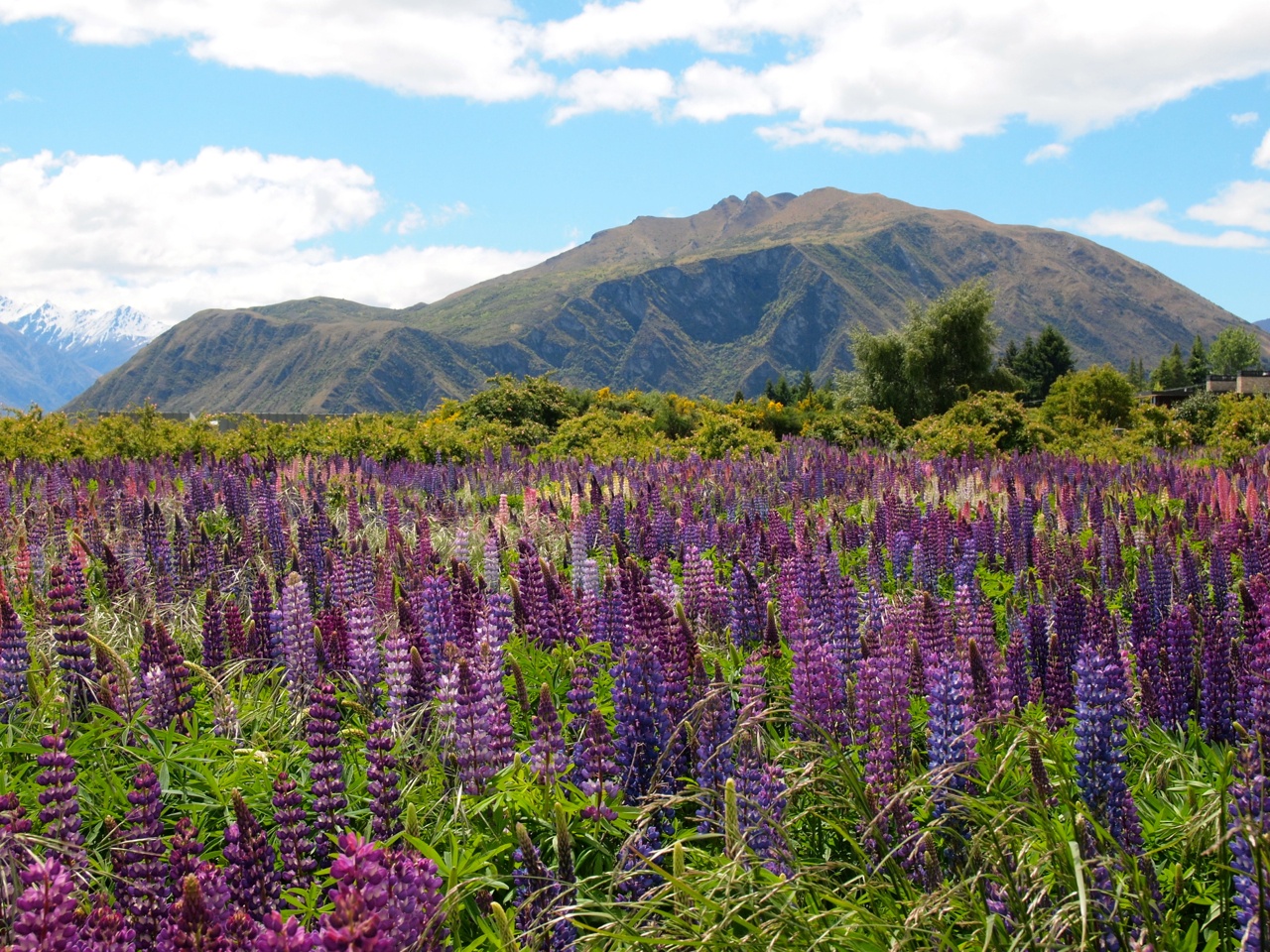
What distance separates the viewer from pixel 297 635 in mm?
5699

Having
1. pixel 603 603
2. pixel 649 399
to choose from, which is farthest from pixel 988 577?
pixel 649 399

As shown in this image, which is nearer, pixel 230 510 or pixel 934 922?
pixel 934 922

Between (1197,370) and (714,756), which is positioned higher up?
(1197,370)

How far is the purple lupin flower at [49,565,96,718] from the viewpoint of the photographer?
463 centimetres

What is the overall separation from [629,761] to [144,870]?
192 centimetres

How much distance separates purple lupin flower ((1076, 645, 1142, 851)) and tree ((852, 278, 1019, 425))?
47503mm

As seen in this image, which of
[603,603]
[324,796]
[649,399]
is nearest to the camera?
[324,796]

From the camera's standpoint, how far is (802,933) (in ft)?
10.2

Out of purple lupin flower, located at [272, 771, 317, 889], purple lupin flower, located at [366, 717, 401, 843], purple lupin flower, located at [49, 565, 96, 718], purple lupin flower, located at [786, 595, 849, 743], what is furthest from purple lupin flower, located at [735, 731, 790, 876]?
purple lupin flower, located at [49, 565, 96, 718]

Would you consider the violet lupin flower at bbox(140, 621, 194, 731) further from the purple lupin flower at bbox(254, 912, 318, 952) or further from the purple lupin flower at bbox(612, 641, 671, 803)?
the purple lupin flower at bbox(254, 912, 318, 952)

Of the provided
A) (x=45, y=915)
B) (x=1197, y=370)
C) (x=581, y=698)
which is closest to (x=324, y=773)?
(x=581, y=698)

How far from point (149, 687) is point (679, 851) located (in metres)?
3.08

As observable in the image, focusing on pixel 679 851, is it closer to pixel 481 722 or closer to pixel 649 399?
pixel 481 722

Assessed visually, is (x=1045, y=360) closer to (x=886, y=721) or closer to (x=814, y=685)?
(x=814, y=685)
